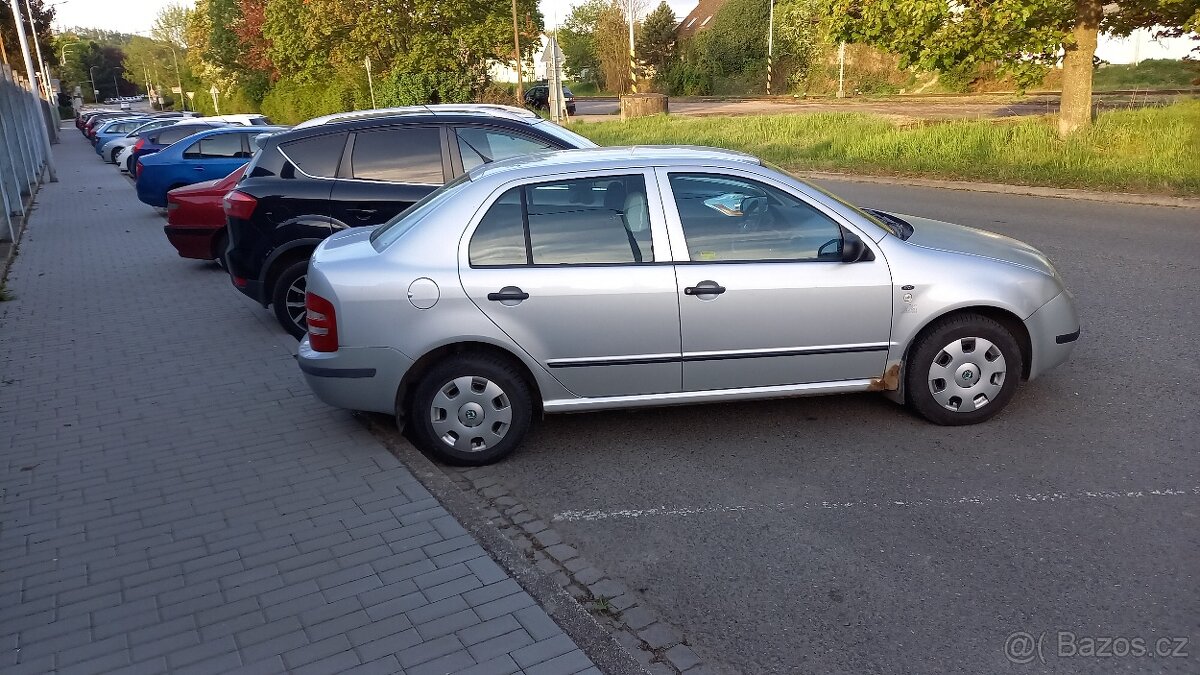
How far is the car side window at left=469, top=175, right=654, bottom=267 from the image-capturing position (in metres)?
5.14

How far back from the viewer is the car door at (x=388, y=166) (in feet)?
25.8

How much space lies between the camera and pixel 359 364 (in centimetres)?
518

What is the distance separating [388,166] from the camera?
792cm

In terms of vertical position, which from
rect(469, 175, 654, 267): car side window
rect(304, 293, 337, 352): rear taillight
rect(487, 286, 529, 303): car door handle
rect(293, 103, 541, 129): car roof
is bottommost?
rect(304, 293, 337, 352): rear taillight

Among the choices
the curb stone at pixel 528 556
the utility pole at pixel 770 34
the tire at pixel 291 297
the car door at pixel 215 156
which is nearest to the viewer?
the curb stone at pixel 528 556

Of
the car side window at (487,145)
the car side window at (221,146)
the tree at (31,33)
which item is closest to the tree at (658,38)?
the tree at (31,33)

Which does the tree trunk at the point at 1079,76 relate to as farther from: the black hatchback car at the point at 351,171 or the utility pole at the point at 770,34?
the utility pole at the point at 770,34

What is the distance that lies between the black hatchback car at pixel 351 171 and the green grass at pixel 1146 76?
34.1 metres

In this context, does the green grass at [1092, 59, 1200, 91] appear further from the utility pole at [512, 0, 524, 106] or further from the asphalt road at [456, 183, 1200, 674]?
the asphalt road at [456, 183, 1200, 674]

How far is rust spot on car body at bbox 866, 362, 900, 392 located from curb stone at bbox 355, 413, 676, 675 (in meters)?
2.08

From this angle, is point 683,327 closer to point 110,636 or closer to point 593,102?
point 110,636

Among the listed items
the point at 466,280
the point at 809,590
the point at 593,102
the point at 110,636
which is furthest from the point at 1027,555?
the point at 593,102

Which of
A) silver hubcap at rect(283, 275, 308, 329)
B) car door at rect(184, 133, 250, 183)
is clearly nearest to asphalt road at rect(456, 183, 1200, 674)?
silver hubcap at rect(283, 275, 308, 329)

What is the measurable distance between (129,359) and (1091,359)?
7.25 meters
